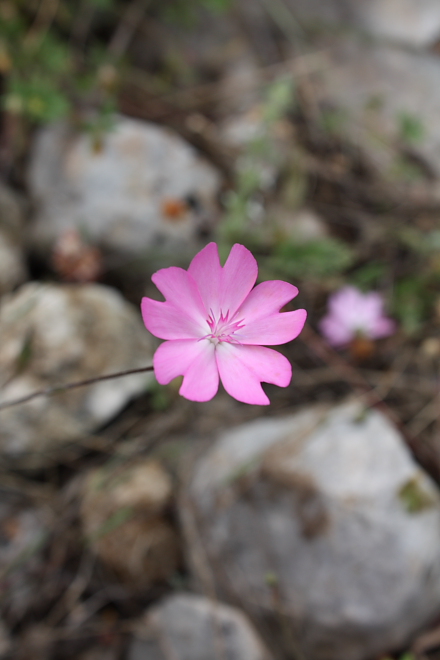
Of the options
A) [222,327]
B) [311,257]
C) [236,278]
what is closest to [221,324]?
[222,327]

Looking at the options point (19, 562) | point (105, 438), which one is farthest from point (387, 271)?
point (19, 562)

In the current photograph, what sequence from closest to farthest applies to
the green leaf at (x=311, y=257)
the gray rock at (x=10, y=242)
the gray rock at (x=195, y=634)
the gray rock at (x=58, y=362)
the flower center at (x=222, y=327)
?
the flower center at (x=222, y=327)
the gray rock at (x=195, y=634)
the gray rock at (x=58, y=362)
the gray rock at (x=10, y=242)
the green leaf at (x=311, y=257)

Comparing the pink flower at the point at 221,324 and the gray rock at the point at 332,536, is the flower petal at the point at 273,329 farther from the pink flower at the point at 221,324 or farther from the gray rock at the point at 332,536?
the gray rock at the point at 332,536

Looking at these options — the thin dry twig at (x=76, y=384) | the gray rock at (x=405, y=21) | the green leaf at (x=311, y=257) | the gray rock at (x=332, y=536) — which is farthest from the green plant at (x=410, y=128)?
the thin dry twig at (x=76, y=384)

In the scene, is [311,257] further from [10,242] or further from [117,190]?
[10,242]

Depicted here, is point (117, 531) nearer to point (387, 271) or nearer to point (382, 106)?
point (387, 271)

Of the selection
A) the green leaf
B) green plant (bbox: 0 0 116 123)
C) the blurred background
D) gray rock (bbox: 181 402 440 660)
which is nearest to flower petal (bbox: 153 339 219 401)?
the blurred background
